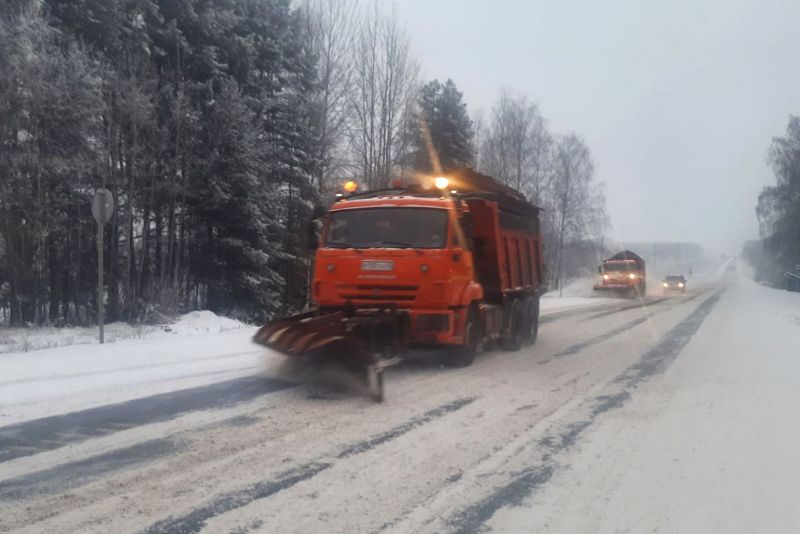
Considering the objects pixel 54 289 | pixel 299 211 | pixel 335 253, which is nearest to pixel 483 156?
pixel 299 211

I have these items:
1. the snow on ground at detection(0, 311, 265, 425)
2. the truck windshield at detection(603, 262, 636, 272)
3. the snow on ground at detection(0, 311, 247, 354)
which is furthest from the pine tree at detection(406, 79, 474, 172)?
the snow on ground at detection(0, 311, 265, 425)

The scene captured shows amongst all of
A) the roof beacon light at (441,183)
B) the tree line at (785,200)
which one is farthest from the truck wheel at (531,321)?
the tree line at (785,200)

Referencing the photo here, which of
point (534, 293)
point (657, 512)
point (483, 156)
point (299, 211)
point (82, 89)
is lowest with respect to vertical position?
point (657, 512)

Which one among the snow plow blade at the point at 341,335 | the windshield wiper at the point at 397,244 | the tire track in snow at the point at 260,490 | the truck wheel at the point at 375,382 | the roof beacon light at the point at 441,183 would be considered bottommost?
the tire track in snow at the point at 260,490

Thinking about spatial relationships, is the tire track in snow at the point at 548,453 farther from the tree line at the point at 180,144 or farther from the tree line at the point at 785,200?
the tree line at the point at 785,200

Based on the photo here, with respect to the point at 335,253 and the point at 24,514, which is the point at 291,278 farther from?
the point at 24,514

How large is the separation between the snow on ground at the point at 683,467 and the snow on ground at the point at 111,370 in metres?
5.44

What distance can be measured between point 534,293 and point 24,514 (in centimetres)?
1269

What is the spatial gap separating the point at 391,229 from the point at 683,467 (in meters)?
6.03

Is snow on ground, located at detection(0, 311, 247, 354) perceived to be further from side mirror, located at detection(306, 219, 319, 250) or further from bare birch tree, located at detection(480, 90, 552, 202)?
bare birch tree, located at detection(480, 90, 552, 202)

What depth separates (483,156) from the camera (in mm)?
57000

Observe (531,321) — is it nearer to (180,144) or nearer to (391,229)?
(391,229)

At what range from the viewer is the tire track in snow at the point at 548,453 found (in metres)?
4.91

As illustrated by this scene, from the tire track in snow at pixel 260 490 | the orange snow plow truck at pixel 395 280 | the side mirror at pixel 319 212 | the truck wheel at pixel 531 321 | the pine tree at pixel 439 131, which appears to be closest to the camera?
the tire track in snow at pixel 260 490
